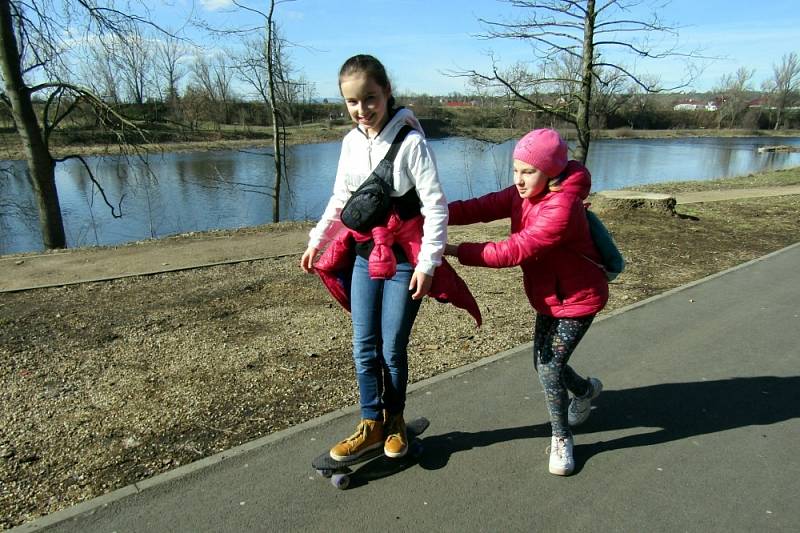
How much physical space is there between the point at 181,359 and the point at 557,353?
8.52 ft

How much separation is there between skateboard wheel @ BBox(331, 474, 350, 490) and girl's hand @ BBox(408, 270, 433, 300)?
0.91 metres

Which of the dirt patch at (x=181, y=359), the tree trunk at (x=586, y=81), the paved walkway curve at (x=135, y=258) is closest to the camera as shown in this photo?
the dirt patch at (x=181, y=359)

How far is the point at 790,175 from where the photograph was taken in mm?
18750

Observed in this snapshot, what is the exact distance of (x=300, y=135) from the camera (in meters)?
39.6

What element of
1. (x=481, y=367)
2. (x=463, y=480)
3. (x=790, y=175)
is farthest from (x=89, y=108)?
(x=790, y=175)

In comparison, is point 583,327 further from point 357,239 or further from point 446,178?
point 446,178

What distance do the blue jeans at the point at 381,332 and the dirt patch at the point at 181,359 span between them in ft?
2.34

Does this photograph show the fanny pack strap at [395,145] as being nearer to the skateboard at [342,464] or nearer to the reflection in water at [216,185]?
the skateboard at [342,464]

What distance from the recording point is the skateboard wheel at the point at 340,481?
257 cm

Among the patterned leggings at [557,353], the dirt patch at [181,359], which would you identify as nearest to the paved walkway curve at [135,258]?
the dirt patch at [181,359]

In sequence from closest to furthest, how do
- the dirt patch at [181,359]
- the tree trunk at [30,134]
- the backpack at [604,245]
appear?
the backpack at [604,245] < the dirt patch at [181,359] < the tree trunk at [30,134]

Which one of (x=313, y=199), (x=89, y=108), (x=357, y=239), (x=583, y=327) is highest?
(x=89, y=108)

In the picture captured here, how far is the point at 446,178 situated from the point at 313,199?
5.28 meters

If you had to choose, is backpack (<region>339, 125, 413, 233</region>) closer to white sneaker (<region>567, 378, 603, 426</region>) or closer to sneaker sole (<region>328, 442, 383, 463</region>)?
sneaker sole (<region>328, 442, 383, 463</region>)
